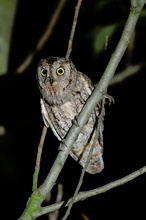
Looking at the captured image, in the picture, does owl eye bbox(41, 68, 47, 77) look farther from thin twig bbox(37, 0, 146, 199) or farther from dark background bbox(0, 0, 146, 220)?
dark background bbox(0, 0, 146, 220)

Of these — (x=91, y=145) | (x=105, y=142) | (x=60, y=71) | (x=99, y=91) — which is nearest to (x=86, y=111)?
(x=99, y=91)

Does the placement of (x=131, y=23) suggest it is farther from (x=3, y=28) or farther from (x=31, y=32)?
(x=31, y=32)

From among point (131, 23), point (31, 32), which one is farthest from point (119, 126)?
point (131, 23)

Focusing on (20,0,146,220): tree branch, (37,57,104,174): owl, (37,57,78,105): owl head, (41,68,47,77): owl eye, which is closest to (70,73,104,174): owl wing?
(37,57,104,174): owl

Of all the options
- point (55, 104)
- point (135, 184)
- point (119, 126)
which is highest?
point (55, 104)

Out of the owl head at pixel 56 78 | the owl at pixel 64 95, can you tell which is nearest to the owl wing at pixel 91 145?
the owl at pixel 64 95

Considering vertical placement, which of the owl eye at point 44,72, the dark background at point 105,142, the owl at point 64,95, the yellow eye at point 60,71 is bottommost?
the dark background at point 105,142

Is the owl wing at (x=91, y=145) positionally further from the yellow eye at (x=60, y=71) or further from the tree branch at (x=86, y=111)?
the tree branch at (x=86, y=111)

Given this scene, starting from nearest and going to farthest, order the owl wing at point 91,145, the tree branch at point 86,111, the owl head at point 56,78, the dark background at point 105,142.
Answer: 1. the tree branch at point 86,111
2. the owl head at point 56,78
3. the owl wing at point 91,145
4. the dark background at point 105,142
